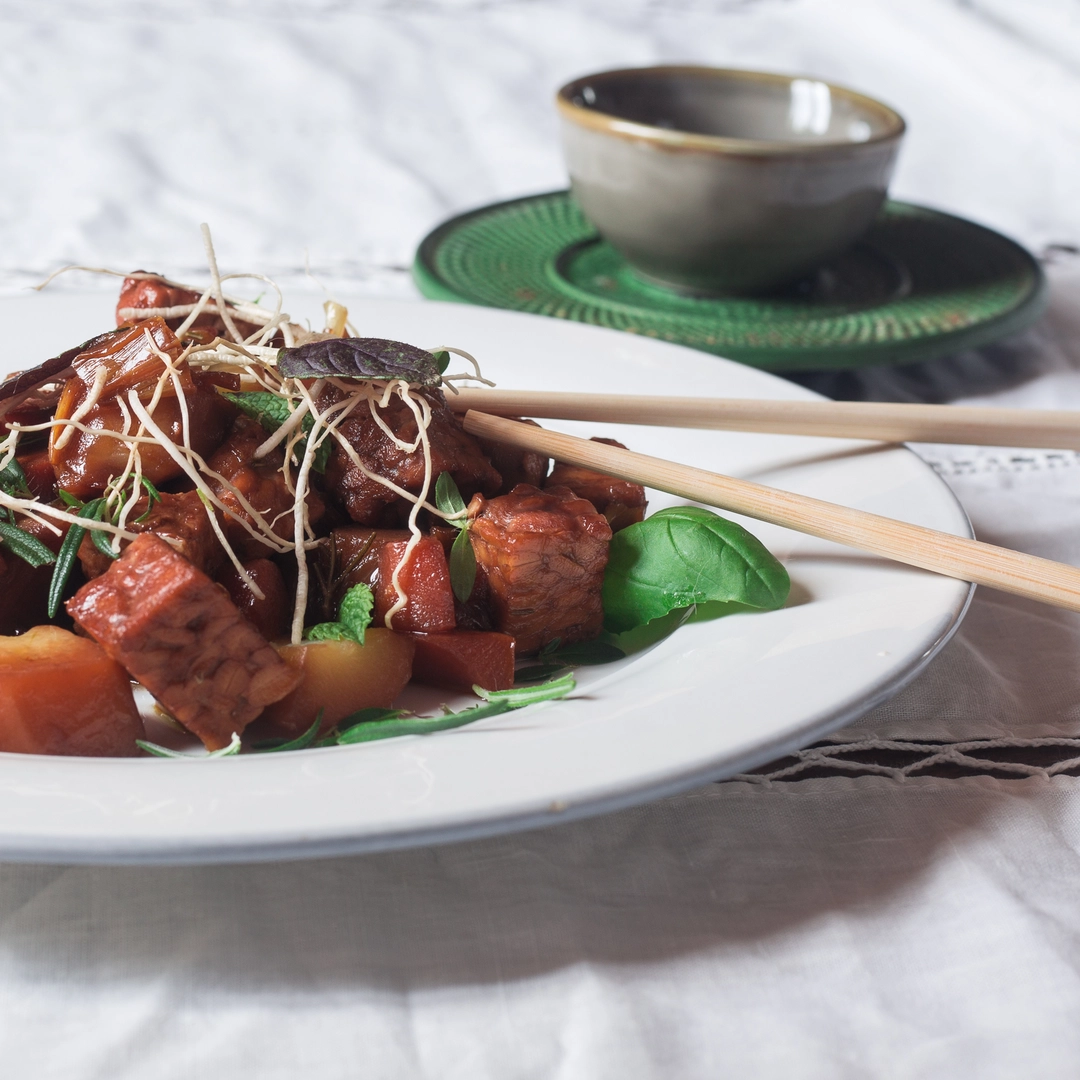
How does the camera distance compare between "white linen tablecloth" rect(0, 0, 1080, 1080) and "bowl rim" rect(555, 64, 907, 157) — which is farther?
"bowl rim" rect(555, 64, 907, 157)

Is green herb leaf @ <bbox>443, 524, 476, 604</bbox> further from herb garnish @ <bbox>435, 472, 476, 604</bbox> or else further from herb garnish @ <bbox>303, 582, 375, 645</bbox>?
herb garnish @ <bbox>303, 582, 375, 645</bbox>

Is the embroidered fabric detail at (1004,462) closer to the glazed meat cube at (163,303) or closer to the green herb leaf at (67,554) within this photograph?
the glazed meat cube at (163,303)

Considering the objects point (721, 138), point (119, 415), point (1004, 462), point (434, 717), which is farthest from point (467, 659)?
point (721, 138)

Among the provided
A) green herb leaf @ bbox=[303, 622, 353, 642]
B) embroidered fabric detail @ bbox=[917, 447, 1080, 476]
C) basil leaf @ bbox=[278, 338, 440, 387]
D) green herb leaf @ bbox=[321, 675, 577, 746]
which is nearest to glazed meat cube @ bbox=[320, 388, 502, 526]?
basil leaf @ bbox=[278, 338, 440, 387]

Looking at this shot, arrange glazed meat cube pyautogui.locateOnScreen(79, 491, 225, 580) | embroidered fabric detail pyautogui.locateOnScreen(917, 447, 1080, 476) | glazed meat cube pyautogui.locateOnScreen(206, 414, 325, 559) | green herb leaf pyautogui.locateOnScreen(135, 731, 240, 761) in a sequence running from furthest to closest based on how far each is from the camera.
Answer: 1. embroidered fabric detail pyautogui.locateOnScreen(917, 447, 1080, 476)
2. glazed meat cube pyautogui.locateOnScreen(206, 414, 325, 559)
3. glazed meat cube pyautogui.locateOnScreen(79, 491, 225, 580)
4. green herb leaf pyautogui.locateOnScreen(135, 731, 240, 761)

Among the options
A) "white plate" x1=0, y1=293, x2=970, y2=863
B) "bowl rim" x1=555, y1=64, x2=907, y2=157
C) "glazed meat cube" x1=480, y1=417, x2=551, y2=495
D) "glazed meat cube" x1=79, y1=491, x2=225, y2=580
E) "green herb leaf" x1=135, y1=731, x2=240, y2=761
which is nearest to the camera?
"white plate" x1=0, y1=293, x2=970, y2=863

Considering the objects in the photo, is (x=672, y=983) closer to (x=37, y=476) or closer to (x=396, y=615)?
(x=396, y=615)

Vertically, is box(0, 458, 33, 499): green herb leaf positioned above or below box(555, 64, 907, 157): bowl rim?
below
